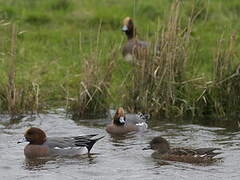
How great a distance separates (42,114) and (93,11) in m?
4.70

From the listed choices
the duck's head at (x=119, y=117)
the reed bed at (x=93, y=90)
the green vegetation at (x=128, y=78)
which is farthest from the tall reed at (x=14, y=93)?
the duck's head at (x=119, y=117)

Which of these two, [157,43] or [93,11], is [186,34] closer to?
[157,43]

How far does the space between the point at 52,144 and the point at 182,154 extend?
1.60 metres

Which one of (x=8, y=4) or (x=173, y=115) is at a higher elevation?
(x=8, y=4)

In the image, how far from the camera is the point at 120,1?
17.6 m

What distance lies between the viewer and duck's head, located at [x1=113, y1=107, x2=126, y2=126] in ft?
39.4

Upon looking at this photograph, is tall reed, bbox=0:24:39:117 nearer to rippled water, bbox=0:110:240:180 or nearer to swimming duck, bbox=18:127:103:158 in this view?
rippled water, bbox=0:110:240:180

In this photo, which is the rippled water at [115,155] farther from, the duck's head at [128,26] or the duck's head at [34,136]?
the duck's head at [128,26]

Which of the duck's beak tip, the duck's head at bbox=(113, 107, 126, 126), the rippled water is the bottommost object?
the rippled water

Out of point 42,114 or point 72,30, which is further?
point 72,30

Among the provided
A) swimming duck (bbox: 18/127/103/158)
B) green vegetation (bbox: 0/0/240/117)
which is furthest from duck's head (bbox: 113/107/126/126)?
swimming duck (bbox: 18/127/103/158)

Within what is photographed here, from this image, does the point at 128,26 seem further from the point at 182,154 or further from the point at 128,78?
the point at 182,154

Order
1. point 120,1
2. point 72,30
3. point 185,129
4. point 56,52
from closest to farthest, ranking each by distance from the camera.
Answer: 1. point 185,129
2. point 56,52
3. point 72,30
4. point 120,1

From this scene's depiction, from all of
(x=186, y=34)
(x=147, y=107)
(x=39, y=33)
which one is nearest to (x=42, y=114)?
(x=147, y=107)
